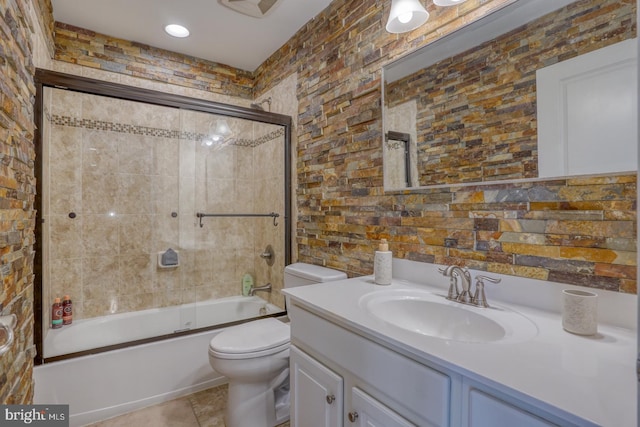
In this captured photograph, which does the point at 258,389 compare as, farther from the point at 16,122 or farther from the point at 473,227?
the point at 16,122

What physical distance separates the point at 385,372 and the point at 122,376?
1711 millimetres

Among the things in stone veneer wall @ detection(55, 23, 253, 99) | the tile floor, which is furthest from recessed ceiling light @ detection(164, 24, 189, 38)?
the tile floor

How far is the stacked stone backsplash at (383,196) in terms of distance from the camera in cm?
92

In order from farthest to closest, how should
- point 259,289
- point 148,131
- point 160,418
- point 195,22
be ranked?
1. point 259,289
2. point 148,131
3. point 195,22
4. point 160,418

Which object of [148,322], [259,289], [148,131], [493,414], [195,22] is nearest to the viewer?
[493,414]

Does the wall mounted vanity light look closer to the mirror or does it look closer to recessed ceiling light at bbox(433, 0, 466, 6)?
recessed ceiling light at bbox(433, 0, 466, 6)

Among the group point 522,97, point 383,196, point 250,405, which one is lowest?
point 250,405

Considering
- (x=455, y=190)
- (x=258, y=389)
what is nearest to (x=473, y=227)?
(x=455, y=190)

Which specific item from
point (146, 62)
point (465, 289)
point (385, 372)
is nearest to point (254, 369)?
point (385, 372)

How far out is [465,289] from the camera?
1120mm

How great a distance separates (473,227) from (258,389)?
4.37 feet

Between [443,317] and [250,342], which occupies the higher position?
[443,317]

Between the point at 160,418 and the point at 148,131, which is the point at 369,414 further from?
the point at 148,131

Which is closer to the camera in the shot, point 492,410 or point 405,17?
point 492,410
